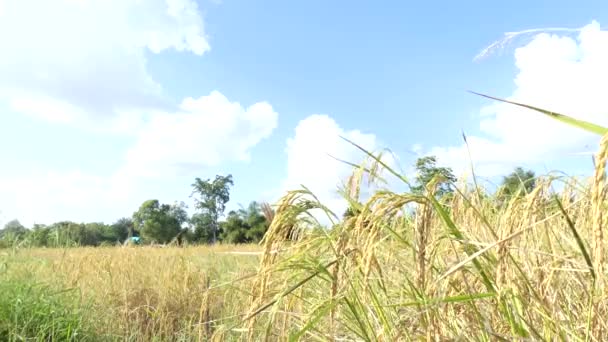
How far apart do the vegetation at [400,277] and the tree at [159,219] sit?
59059mm

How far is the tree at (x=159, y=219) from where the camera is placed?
63906mm

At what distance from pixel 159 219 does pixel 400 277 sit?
66.8 m

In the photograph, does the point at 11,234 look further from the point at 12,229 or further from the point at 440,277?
the point at 440,277

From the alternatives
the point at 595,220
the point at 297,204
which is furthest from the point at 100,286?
the point at 595,220

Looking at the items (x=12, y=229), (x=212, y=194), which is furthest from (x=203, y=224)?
(x=12, y=229)

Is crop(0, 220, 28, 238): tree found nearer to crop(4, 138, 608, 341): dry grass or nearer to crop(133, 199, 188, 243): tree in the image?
crop(4, 138, 608, 341): dry grass

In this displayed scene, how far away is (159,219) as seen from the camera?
6644 centimetres

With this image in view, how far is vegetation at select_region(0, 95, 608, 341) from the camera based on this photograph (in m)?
1.37

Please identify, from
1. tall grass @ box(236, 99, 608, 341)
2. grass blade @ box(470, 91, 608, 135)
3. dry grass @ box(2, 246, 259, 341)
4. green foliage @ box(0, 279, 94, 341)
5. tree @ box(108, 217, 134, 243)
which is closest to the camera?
grass blade @ box(470, 91, 608, 135)

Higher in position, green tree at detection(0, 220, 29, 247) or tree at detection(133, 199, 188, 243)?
tree at detection(133, 199, 188, 243)

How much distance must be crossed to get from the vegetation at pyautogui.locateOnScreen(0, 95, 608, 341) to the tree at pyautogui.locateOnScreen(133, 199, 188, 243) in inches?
2325

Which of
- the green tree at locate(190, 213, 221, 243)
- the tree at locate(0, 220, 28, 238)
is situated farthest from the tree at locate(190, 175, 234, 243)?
the tree at locate(0, 220, 28, 238)

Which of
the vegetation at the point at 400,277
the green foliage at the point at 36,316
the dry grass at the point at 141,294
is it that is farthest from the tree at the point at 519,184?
the green foliage at the point at 36,316

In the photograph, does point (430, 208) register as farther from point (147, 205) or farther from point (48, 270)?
point (147, 205)
